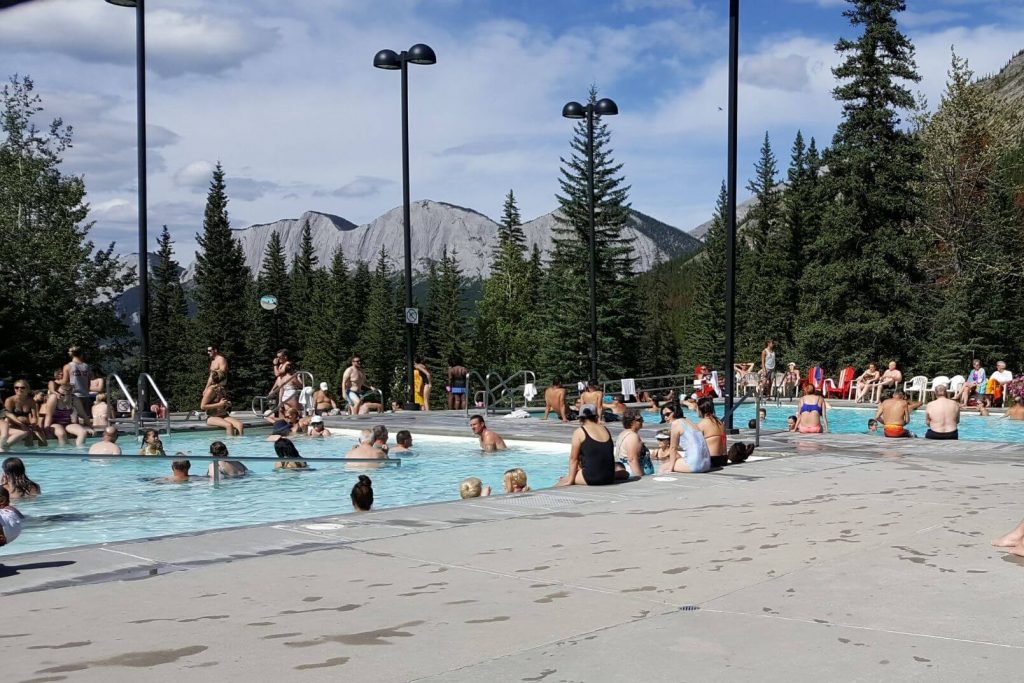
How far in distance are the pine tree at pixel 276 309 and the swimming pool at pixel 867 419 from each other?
70414mm

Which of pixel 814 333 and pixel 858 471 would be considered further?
pixel 814 333

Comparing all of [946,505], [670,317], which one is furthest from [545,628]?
[670,317]

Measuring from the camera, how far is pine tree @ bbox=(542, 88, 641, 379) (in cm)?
5906

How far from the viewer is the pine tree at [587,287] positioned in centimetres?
5906

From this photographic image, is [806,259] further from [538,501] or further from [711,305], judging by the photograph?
[538,501]

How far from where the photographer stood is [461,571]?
6.63 metres

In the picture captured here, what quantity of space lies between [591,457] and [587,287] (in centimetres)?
4756

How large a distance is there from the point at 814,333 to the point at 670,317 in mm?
81917

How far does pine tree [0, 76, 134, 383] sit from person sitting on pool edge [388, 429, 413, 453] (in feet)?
78.3

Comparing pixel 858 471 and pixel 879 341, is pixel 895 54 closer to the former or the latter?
pixel 879 341

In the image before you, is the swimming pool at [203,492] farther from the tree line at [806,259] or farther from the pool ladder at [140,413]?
the tree line at [806,259]

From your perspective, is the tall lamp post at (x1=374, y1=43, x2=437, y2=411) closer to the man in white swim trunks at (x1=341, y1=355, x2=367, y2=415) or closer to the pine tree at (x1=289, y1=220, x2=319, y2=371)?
the man in white swim trunks at (x1=341, y1=355, x2=367, y2=415)

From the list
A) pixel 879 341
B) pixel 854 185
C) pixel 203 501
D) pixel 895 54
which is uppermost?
pixel 895 54

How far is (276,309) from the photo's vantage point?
99.5m
